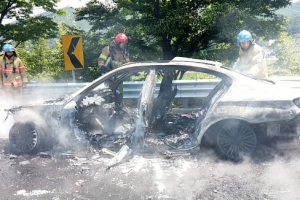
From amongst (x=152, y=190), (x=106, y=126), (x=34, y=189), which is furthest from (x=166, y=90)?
(x=34, y=189)

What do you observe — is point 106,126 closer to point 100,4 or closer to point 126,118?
point 126,118

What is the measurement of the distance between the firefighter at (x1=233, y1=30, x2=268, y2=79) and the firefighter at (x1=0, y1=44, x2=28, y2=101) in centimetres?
536

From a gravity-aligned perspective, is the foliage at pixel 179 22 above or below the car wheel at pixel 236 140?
above

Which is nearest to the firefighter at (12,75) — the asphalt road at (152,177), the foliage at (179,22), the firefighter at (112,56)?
the firefighter at (112,56)

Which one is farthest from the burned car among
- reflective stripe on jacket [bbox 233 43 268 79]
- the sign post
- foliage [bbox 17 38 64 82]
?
foliage [bbox 17 38 64 82]

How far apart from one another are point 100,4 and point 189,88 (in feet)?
23.6

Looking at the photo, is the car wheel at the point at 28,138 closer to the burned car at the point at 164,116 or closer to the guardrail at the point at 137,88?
the burned car at the point at 164,116

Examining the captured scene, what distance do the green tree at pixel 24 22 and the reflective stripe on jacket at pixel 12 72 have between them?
19.8 ft

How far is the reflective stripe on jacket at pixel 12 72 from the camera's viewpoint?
327 inches

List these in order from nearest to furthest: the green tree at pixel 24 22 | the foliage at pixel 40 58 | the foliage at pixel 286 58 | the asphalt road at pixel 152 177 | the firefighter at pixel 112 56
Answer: the asphalt road at pixel 152 177 < the firefighter at pixel 112 56 < the green tree at pixel 24 22 < the foliage at pixel 40 58 < the foliage at pixel 286 58

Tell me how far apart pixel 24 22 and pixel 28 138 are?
10143 millimetres

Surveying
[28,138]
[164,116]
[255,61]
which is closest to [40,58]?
[28,138]

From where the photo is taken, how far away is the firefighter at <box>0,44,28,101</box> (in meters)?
8.30

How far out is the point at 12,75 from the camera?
330 inches
